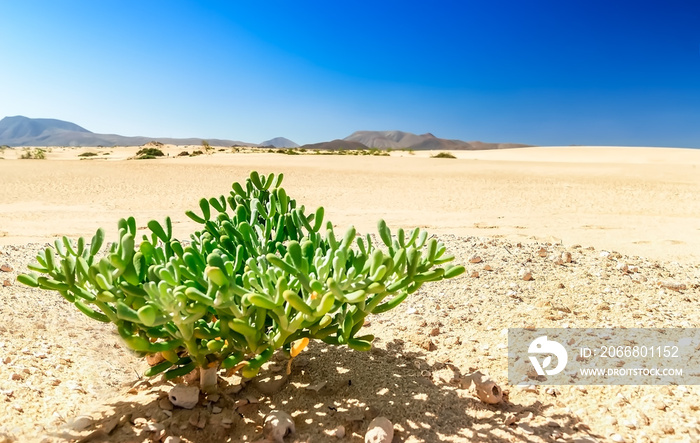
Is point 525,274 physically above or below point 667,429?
above

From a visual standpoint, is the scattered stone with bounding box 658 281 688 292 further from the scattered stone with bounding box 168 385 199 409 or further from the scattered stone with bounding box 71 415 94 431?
the scattered stone with bounding box 71 415 94 431

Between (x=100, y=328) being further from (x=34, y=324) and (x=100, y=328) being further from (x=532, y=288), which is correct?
(x=532, y=288)

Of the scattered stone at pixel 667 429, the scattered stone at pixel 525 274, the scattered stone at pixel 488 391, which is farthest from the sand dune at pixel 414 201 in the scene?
the scattered stone at pixel 488 391

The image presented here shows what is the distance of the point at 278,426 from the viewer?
63.7 inches

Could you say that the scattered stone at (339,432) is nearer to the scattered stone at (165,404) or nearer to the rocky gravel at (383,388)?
the rocky gravel at (383,388)

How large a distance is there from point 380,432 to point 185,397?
0.74 meters

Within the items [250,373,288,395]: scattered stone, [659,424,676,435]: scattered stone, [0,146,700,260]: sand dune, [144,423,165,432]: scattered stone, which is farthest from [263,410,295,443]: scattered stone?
[0,146,700,260]: sand dune

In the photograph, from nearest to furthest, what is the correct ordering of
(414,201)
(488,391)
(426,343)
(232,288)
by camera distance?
1. (232,288)
2. (488,391)
3. (426,343)
4. (414,201)

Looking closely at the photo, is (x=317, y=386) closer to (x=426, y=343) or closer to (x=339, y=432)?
(x=339, y=432)

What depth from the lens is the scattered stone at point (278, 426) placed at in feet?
5.26

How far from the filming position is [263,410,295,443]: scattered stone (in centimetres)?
160

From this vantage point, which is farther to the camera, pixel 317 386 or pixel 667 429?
pixel 317 386

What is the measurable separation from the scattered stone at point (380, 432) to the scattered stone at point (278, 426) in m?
0.27

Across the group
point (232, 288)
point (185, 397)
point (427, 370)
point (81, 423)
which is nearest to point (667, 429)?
point (427, 370)
